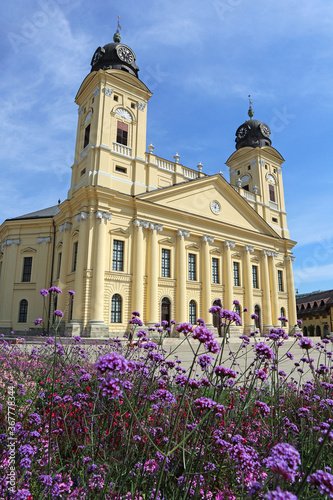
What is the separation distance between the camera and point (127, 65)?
2873 cm

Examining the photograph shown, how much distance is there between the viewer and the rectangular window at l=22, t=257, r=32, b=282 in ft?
Result: 95.6

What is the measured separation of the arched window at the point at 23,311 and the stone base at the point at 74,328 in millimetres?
8401

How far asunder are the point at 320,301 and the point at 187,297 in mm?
35291

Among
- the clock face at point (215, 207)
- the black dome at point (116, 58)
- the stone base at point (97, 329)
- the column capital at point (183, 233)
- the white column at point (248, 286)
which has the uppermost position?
the black dome at point (116, 58)

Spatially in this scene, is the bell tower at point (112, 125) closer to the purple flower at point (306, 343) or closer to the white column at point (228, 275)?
the white column at point (228, 275)

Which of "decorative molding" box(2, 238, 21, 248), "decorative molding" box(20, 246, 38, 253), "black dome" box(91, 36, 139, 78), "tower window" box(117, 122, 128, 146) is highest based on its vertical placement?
"black dome" box(91, 36, 139, 78)

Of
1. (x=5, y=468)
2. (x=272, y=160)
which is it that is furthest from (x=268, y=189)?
(x=5, y=468)

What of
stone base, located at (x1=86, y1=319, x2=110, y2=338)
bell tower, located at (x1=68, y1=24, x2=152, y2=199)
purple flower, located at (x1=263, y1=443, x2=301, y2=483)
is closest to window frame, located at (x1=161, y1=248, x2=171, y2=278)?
bell tower, located at (x1=68, y1=24, x2=152, y2=199)

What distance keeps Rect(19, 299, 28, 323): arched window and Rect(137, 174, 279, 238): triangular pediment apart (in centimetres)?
1379

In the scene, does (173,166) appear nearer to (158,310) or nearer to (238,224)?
(238,224)

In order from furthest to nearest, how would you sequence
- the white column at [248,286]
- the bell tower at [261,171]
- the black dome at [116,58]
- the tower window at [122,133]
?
the bell tower at [261,171] < the white column at [248,286] < the black dome at [116,58] < the tower window at [122,133]

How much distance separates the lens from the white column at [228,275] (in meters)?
29.8

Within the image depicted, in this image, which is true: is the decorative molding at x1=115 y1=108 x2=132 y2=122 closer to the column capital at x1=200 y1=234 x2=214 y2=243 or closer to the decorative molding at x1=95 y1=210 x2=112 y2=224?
the decorative molding at x1=95 y1=210 x2=112 y2=224

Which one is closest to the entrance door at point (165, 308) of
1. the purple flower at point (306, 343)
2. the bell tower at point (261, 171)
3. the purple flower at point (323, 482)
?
the bell tower at point (261, 171)
